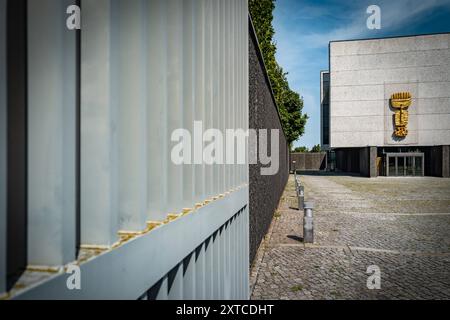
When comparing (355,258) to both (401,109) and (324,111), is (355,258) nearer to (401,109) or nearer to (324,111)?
(401,109)

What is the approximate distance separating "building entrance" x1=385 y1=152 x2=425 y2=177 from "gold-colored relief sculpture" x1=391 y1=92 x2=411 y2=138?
8.82ft

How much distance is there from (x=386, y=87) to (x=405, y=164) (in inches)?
351

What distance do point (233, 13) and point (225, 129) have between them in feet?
4.60

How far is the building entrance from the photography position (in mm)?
35250

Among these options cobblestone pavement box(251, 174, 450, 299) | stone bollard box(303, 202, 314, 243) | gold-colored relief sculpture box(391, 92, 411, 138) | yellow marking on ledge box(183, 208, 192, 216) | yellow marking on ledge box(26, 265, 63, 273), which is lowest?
cobblestone pavement box(251, 174, 450, 299)

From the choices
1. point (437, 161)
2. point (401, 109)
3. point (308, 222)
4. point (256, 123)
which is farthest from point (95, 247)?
point (437, 161)

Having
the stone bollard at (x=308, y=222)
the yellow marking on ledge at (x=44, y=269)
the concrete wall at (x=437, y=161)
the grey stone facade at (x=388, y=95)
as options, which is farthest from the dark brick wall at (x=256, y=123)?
the concrete wall at (x=437, y=161)

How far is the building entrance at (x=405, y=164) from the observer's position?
116 ft

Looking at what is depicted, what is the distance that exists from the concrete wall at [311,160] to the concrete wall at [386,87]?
75.4 ft

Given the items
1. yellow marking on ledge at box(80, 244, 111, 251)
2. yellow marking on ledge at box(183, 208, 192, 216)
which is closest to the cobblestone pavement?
yellow marking on ledge at box(183, 208, 192, 216)

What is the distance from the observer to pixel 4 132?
0.73 m

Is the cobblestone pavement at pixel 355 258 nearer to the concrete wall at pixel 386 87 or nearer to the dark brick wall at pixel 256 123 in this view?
the dark brick wall at pixel 256 123

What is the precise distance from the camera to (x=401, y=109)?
3391cm

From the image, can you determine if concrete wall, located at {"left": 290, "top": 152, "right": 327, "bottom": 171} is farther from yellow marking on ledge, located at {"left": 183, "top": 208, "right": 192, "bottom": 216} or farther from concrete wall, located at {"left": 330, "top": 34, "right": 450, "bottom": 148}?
yellow marking on ledge, located at {"left": 183, "top": 208, "right": 192, "bottom": 216}
